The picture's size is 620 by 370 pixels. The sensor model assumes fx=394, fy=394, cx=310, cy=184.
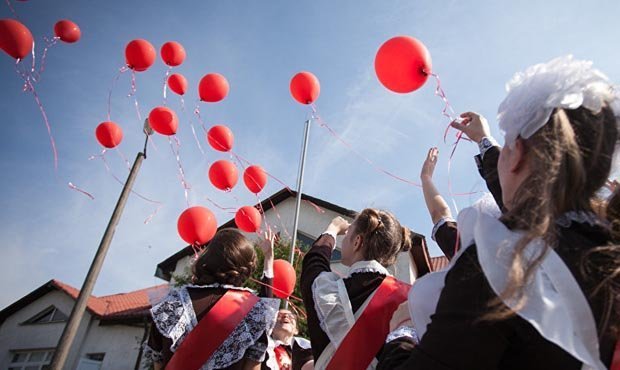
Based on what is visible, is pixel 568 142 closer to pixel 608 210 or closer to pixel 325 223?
pixel 608 210

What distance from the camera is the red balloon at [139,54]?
5191 mm

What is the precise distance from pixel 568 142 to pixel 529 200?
0.49ft

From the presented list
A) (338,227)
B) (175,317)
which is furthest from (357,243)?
(175,317)

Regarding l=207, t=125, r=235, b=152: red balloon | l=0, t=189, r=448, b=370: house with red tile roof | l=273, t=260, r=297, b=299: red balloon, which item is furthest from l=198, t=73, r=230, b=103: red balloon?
l=0, t=189, r=448, b=370: house with red tile roof

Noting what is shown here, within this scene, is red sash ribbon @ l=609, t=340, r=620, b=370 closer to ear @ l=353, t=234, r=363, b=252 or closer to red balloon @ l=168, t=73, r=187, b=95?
ear @ l=353, t=234, r=363, b=252

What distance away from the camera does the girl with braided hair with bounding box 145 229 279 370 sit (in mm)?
2033

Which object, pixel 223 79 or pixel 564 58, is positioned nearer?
pixel 564 58

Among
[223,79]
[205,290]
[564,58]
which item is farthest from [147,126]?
[564,58]

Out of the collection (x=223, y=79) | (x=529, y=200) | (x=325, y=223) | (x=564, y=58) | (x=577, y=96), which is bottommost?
(x=325, y=223)

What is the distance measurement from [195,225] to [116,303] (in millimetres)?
12106

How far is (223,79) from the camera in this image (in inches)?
218

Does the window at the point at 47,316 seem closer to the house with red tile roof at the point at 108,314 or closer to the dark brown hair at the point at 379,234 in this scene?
the house with red tile roof at the point at 108,314

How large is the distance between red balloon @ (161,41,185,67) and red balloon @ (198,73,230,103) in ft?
1.93

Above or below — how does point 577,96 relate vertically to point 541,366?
above
